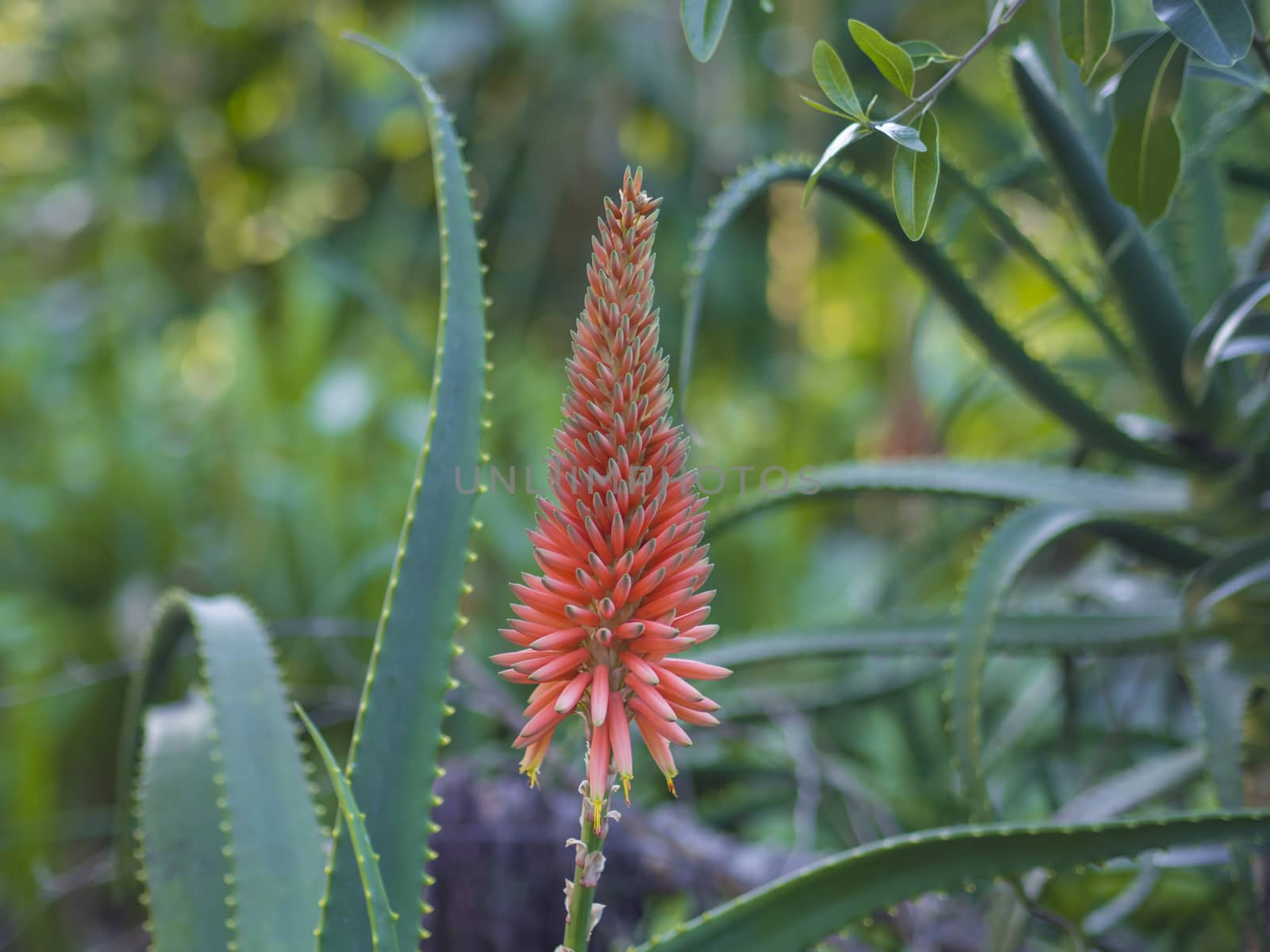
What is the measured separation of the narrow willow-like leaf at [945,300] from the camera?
535mm

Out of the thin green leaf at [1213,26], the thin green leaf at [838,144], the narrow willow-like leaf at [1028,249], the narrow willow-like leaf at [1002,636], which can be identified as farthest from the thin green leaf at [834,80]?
the narrow willow-like leaf at [1002,636]

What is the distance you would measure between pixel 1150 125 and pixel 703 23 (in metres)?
0.22

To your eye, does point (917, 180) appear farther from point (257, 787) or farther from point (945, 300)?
point (257, 787)

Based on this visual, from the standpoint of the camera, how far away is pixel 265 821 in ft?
1.62

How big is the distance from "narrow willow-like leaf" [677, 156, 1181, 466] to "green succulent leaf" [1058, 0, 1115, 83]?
0.51 feet

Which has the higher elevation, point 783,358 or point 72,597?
point 783,358

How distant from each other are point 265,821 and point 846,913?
0.97ft

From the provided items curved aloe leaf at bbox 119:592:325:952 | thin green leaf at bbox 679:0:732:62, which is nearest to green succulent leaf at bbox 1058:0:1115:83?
thin green leaf at bbox 679:0:732:62

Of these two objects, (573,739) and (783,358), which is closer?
(573,739)

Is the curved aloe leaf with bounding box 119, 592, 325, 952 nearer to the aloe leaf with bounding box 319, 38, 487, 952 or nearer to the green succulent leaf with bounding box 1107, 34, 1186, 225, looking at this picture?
the aloe leaf with bounding box 319, 38, 487, 952

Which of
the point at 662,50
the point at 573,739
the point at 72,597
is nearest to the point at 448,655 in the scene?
the point at 573,739

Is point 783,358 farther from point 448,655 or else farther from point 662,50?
point 448,655

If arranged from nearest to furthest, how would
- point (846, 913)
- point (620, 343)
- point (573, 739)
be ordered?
point (620, 343) → point (846, 913) → point (573, 739)

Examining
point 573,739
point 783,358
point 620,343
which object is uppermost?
point 783,358
